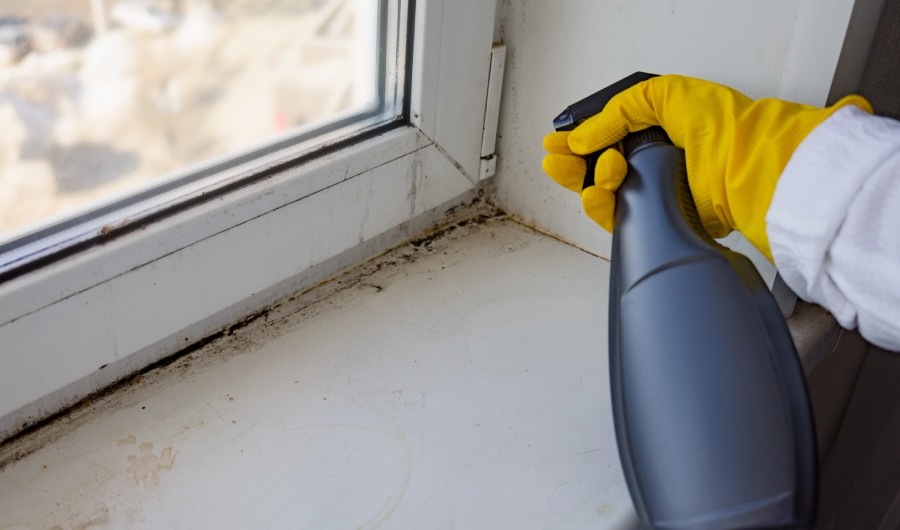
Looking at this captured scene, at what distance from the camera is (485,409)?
1.96ft

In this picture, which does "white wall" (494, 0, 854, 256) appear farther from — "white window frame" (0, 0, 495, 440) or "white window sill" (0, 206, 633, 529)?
"white window sill" (0, 206, 633, 529)

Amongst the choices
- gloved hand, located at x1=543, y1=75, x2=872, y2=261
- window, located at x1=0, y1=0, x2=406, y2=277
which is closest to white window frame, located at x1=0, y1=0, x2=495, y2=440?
window, located at x1=0, y1=0, x2=406, y2=277

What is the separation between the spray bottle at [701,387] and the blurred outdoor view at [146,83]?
1.03ft

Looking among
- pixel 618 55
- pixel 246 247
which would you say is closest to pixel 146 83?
pixel 246 247

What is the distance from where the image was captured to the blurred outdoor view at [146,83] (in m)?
0.49

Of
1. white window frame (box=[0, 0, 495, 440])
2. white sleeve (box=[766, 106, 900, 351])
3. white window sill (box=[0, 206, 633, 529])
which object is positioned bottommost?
white window sill (box=[0, 206, 633, 529])

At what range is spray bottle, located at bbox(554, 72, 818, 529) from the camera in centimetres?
42

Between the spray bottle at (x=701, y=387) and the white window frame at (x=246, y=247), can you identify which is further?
the white window frame at (x=246, y=247)

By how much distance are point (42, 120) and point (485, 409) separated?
38 centimetres

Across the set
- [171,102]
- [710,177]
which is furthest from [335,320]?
[710,177]

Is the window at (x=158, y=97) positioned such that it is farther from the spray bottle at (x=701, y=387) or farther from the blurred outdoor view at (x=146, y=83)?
the spray bottle at (x=701, y=387)

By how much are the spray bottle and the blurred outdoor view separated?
1.03 feet

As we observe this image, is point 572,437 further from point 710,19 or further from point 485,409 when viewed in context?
point 710,19

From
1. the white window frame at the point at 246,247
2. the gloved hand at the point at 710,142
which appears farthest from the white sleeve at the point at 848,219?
the white window frame at the point at 246,247
